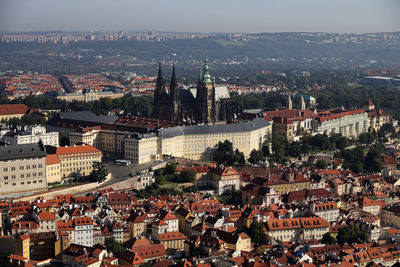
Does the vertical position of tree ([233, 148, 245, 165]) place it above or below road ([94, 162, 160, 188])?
below

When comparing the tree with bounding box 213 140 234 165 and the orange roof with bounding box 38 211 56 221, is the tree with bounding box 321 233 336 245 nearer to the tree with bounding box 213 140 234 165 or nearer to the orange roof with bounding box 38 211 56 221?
the orange roof with bounding box 38 211 56 221

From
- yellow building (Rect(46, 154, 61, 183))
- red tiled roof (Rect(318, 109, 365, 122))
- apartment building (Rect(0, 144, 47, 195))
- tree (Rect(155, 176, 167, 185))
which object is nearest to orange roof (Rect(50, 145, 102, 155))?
yellow building (Rect(46, 154, 61, 183))

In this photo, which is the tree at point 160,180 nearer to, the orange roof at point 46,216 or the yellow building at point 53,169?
the yellow building at point 53,169

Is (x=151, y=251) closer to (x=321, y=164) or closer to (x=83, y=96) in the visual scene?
(x=321, y=164)

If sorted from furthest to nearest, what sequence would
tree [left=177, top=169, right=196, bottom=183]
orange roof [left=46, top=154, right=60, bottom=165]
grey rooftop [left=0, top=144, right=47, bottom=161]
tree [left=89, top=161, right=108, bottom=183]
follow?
tree [left=177, top=169, right=196, bottom=183], orange roof [left=46, top=154, right=60, bottom=165], tree [left=89, top=161, right=108, bottom=183], grey rooftop [left=0, top=144, right=47, bottom=161]

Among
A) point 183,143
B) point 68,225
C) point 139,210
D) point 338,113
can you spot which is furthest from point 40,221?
point 338,113

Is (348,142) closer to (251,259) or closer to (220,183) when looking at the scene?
(220,183)
